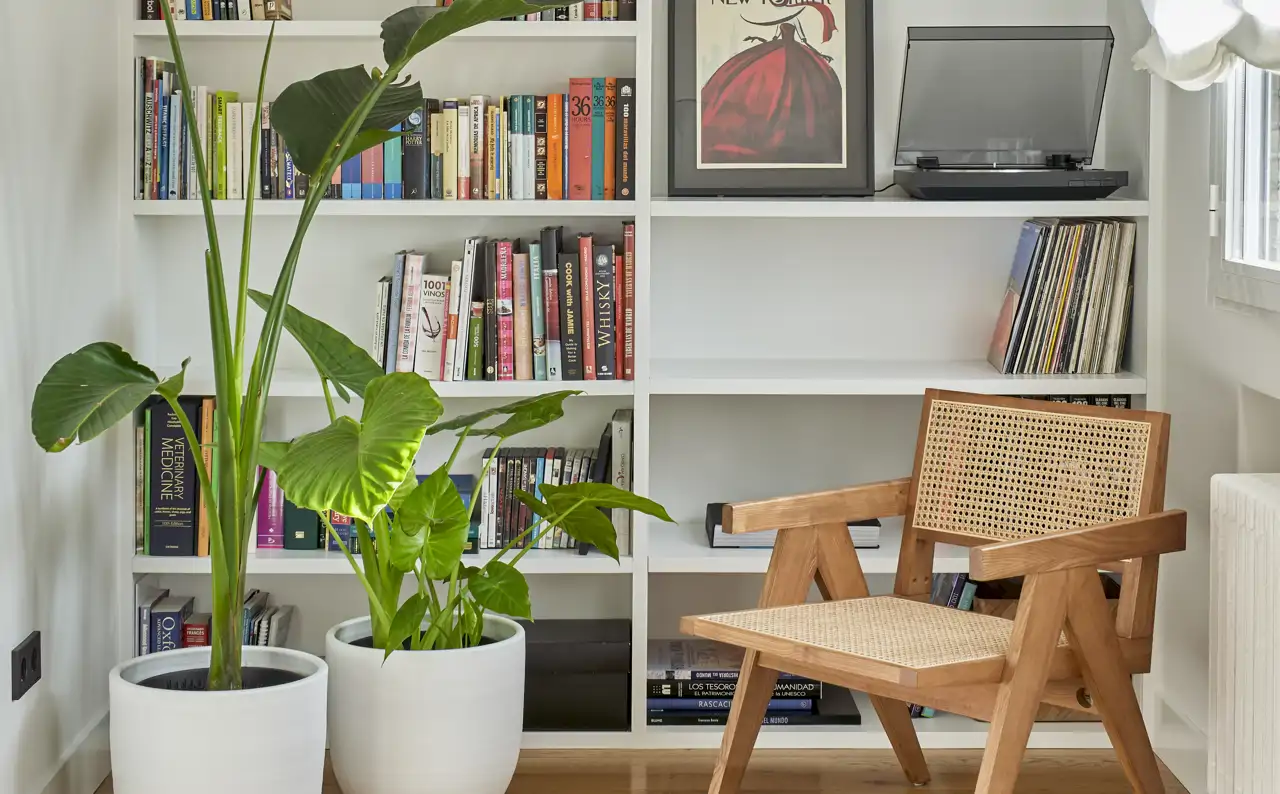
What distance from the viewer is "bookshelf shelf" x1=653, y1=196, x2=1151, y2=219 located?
9.11 ft

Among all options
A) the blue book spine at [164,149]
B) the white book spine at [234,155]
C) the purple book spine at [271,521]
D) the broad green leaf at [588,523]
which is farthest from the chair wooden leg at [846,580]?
the blue book spine at [164,149]

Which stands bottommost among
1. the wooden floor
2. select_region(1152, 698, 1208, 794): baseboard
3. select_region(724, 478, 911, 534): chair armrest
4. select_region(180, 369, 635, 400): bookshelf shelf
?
the wooden floor

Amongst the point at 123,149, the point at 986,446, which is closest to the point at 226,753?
the point at 123,149

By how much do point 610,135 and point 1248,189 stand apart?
3.96 feet

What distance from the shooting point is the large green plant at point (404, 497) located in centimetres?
199

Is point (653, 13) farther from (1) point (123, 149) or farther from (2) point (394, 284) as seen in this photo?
(1) point (123, 149)

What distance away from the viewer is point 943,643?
7.09 feet

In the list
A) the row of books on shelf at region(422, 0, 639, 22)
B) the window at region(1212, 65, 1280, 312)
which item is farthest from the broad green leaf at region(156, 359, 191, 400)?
the window at region(1212, 65, 1280, 312)

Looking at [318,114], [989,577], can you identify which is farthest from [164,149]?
[989,577]

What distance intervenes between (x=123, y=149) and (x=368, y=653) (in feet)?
3.77

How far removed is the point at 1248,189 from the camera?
7.88 ft

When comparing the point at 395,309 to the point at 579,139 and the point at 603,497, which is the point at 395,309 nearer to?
the point at 579,139

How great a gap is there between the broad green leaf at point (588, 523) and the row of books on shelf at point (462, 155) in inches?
26.2

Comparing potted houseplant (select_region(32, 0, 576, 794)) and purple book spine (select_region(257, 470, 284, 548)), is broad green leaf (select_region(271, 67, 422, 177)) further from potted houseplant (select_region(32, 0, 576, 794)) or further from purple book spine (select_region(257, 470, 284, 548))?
purple book spine (select_region(257, 470, 284, 548))
